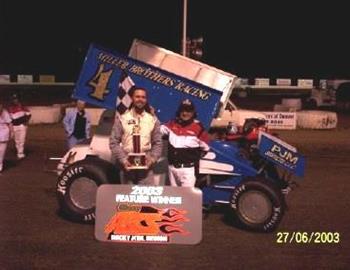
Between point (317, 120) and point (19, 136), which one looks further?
point (317, 120)

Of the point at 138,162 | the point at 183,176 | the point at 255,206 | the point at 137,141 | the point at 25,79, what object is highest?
the point at 137,141

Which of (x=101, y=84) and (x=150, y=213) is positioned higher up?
(x=101, y=84)

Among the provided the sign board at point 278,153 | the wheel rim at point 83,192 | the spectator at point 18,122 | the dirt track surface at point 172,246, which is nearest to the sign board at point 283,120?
the spectator at point 18,122

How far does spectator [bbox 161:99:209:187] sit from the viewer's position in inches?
333

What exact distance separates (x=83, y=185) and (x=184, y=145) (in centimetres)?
149

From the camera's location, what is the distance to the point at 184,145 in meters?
8.45

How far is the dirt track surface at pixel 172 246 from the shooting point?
730 cm

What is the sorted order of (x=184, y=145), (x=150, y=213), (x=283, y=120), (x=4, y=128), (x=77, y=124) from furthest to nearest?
(x=283, y=120)
(x=4, y=128)
(x=77, y=124)
(x=184, y=145)
(x=150, y=213)

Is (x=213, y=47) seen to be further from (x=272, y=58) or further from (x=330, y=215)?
(x=330, y=215)

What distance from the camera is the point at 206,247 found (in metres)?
7.98

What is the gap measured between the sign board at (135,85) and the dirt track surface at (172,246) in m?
1.58

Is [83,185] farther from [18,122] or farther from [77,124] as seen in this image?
[18,122]

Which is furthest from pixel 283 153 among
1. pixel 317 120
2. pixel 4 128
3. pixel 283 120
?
pixel 317 120

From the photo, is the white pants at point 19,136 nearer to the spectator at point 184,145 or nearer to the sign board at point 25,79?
the spectator at point 184,145
